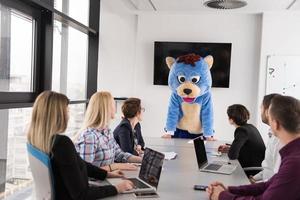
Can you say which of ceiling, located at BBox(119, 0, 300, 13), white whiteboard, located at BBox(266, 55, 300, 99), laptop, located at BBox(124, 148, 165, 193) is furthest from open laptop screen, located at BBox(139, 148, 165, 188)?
white whiteboard, located at BBox(266, 55, 300, 99)

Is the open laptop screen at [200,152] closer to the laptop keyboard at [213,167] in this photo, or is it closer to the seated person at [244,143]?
the laptop keyboard at [213,167]

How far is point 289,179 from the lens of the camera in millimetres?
1467

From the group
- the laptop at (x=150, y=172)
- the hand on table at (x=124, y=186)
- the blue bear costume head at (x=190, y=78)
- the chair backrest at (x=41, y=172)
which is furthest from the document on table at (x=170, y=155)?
the blue bear costume head at (x=190, y=78)

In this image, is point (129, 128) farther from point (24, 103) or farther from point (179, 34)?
point (179, 34)

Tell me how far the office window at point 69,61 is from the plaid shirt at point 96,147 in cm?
144

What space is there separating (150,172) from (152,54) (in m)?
3.77

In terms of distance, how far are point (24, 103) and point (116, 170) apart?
3.37 feet

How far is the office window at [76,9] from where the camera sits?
12.5ft

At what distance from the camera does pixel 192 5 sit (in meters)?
4.97

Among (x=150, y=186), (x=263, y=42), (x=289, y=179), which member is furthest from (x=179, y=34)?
(x=289, y=179)

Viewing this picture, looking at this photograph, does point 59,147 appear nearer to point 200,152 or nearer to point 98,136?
point 98,136

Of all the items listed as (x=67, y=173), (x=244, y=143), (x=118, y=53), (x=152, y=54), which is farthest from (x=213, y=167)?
(x=118, y=53)

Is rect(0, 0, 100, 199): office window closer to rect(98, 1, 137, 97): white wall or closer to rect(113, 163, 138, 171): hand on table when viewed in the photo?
rect(113, 163, 138, 171): hand on table

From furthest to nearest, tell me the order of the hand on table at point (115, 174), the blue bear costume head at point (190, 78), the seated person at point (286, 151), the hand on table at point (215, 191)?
the blue bear costume head at point (190, 78)
the hand on table at point (115, 174)
the hand on table at point (215, 191)
the seated person at point (286, 151)
